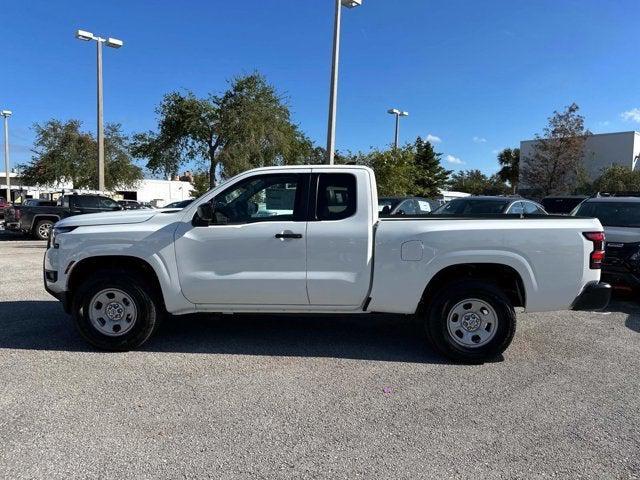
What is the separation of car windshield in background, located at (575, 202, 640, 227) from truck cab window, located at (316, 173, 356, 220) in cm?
524

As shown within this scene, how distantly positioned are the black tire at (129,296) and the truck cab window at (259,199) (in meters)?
1.09

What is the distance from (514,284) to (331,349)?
78.7 inches

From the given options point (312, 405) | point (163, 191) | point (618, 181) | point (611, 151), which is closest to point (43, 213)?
point (312, 405)

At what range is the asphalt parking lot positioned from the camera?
3300mm

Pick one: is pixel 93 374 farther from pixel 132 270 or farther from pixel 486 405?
pixel 486 405

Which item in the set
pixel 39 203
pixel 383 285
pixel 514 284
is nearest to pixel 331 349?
pixel 383 285

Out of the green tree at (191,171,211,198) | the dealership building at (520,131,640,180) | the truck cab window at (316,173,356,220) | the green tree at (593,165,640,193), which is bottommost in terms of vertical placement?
the truck cab window at (316,173,356,220)

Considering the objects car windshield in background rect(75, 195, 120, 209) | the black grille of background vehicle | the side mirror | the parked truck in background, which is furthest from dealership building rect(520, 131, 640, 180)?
the side mirror

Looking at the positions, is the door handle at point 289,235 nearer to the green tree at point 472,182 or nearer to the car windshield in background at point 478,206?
the car windshield in background at point 478,206

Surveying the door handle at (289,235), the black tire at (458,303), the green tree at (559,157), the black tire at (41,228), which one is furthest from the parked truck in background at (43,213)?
the green tree at (559,157)

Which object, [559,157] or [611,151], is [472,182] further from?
[559,157]

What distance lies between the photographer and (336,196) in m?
5.24

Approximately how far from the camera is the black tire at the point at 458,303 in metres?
5.07

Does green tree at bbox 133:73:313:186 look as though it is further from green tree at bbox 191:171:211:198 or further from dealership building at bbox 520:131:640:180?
dealership building at bbox 520:131:640:180
